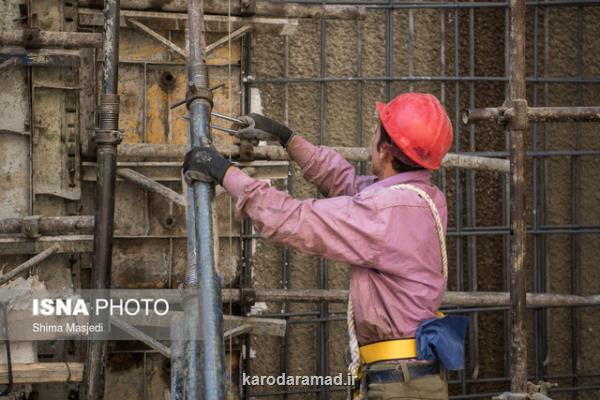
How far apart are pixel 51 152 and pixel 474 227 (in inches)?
129

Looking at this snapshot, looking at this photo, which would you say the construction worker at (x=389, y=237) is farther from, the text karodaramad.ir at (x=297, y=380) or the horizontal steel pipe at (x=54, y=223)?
the text karodaramad.ir at (x=297, y=380)

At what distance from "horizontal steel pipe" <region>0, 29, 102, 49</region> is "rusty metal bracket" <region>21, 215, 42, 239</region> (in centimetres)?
98

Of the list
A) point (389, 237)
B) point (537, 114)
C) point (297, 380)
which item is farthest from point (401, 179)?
point (297, 380)

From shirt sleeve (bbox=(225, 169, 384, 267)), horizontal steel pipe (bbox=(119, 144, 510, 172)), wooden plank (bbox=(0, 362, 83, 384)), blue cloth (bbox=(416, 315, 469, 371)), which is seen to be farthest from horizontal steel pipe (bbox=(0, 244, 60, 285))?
blue cloth (bbox=(416, 315, 469, 371))

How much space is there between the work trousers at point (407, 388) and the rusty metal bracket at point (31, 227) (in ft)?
7.45

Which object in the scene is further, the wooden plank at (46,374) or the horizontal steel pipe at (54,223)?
the horizontal steel pipe at (54,223)


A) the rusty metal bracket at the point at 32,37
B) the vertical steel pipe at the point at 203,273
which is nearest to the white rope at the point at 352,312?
the vertical steel pipe at the point at 203,273

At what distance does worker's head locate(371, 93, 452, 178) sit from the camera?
369cm

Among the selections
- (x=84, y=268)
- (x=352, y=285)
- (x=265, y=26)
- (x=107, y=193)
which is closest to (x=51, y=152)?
(x=84, y=268)

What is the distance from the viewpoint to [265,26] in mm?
5500

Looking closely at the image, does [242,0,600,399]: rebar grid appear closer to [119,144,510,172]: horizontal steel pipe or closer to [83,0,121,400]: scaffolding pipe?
[119,144,510,172]: horizontal steel pipe

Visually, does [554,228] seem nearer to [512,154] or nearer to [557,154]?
[557,154]

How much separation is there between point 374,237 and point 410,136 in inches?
20.3

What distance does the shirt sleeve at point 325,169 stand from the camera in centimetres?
430
